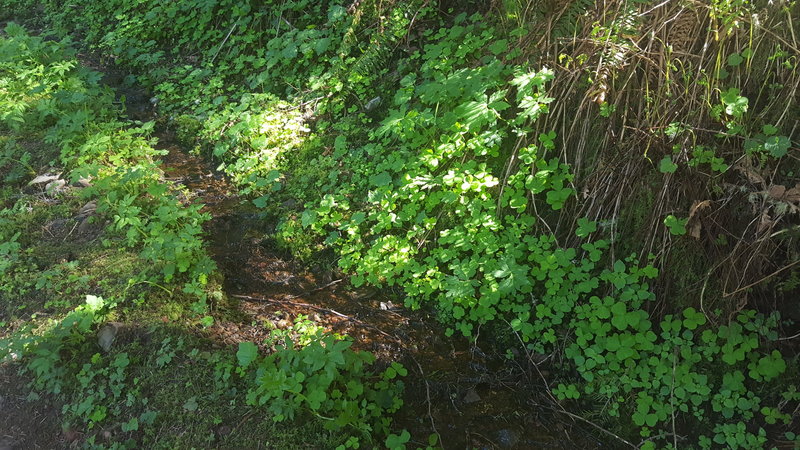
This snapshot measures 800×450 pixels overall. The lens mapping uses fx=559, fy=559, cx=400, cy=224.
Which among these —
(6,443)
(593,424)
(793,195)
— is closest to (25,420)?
(6,443)

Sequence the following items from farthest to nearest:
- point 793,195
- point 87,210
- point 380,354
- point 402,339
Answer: point 87,210 < point 402,339 < point 380,354 < point 793,195

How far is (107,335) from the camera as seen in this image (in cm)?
318

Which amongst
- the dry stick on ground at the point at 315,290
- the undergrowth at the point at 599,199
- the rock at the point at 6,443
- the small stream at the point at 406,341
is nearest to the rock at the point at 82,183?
the small stream at the point at 406,341

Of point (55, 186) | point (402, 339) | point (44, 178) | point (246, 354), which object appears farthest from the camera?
point (44, 178)

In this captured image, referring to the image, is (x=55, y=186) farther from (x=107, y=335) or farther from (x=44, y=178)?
(x=107, y=335)

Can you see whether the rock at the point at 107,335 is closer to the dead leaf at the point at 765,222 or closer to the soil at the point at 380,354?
the soil at the point at 380,354

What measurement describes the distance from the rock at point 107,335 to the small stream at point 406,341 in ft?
1.77

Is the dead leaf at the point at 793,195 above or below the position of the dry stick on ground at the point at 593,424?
above

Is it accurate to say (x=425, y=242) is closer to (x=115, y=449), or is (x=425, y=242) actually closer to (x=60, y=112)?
(x=115, y=449)

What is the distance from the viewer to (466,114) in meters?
3.58

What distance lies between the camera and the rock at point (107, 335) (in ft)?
10.3

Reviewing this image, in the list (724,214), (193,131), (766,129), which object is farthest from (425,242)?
(193,131)

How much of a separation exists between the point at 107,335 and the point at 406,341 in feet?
5.70

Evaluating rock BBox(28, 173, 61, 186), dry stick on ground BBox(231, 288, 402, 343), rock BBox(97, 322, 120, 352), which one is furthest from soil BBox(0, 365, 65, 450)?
rock BBox(28, 173, 61, 186)
